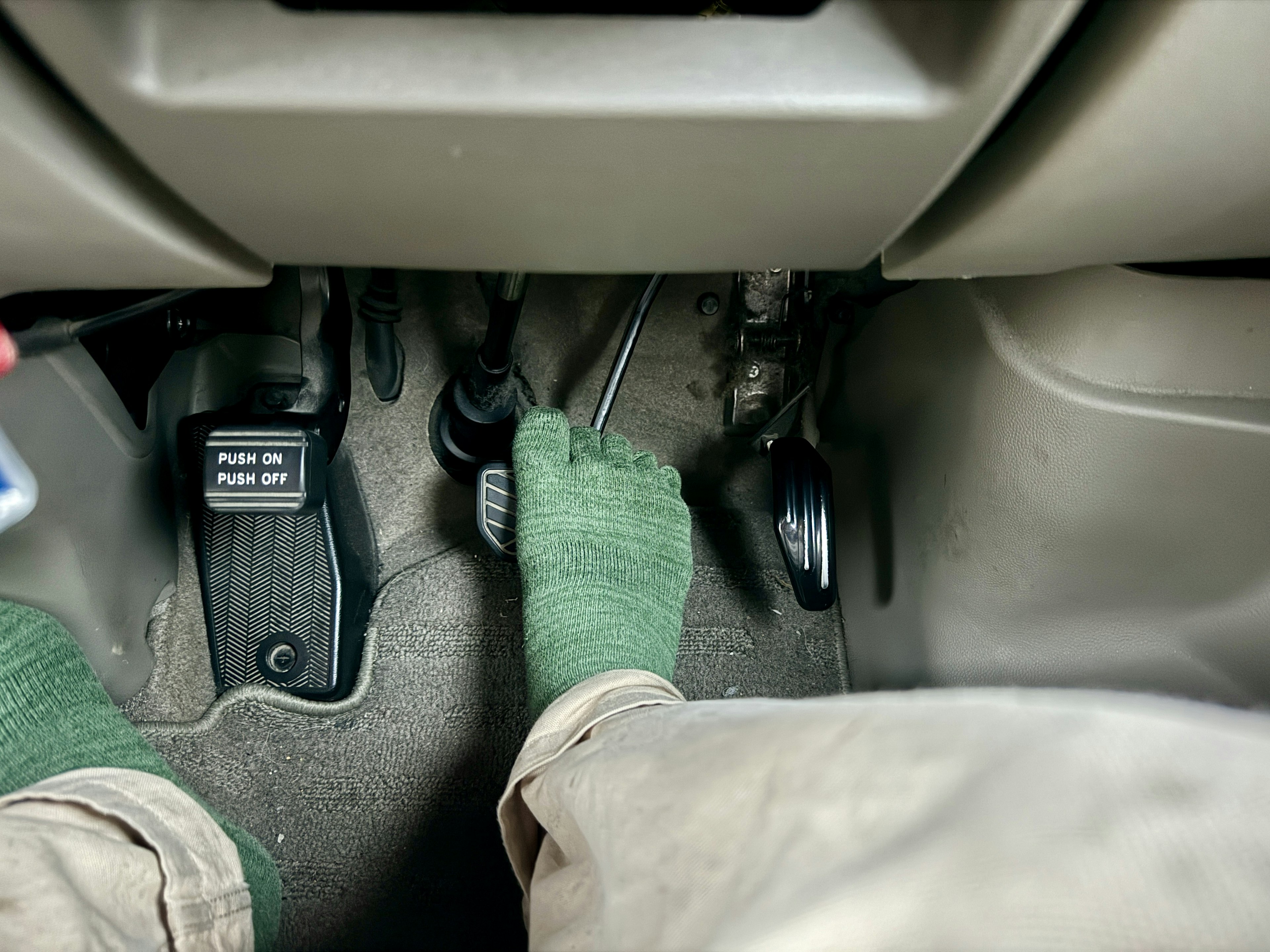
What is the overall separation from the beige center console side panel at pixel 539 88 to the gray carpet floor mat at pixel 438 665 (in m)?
0.61

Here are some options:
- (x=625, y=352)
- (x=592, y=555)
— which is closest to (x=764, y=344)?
(x=625, y=352)

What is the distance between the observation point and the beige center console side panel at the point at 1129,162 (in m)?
0.33

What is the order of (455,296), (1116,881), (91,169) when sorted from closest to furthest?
(1116,881) → (91,169) → (455,296)

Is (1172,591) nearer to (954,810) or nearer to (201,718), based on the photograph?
(954,810)

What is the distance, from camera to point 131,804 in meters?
0.55

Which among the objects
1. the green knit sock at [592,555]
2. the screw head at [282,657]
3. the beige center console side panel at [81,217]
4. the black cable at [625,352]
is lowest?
the screw head at [282,657]

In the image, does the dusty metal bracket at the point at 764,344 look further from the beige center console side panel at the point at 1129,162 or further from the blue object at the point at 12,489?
the blue object at the point at 12,489

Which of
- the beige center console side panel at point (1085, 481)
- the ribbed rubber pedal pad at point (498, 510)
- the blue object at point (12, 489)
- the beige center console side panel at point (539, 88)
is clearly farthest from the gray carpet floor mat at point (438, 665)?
the beige center console side panel at point (539, 88)

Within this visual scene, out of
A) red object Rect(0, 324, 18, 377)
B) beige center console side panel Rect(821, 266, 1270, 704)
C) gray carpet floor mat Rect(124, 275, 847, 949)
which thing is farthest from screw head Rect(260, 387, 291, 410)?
beige center console side panel Rect(821, 266, 1270, 704)

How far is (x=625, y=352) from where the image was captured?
0.87 m

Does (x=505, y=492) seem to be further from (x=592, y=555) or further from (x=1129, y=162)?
(x=1129, y=162)

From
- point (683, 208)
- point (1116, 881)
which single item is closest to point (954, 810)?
point (1116, 881)

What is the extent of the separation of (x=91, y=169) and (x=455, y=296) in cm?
62

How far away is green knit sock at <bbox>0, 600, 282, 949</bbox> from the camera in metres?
0.59
